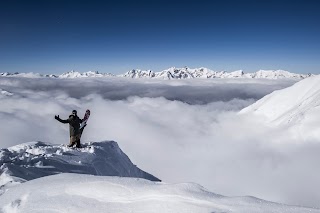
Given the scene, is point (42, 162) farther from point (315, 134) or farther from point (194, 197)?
point (315, 134)

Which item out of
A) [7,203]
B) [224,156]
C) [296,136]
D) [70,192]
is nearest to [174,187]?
[70,192]

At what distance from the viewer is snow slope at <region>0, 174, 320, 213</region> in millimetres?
7051

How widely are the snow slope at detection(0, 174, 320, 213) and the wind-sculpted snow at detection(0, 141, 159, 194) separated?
183 inches

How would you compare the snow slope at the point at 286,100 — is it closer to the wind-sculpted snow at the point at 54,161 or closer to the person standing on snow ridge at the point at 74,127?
the wind-sculpted snow at the point at 54,161

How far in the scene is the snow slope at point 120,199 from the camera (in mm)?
7051

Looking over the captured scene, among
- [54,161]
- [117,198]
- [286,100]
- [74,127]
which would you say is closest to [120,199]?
[117,198]

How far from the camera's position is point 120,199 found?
308 inches

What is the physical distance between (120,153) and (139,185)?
1892 centimetres

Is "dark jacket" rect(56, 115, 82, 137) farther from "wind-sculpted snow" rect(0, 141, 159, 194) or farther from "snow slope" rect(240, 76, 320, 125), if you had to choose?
"snow slope" rect(240, 76, 320, 125)

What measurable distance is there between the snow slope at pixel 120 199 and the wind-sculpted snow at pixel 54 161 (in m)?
4.65

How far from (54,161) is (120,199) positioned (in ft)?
38.4

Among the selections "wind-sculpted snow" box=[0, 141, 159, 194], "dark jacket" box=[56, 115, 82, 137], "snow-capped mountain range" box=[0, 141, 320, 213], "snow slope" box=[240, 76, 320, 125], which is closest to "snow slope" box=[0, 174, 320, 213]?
"snow-capped mountain range" box=[0, 141, 320, 213]

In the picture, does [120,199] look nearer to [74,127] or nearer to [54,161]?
[54,161]

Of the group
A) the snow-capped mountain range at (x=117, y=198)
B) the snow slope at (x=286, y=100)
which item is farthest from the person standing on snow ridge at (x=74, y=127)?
the snow slope at (x=286, y=100)
